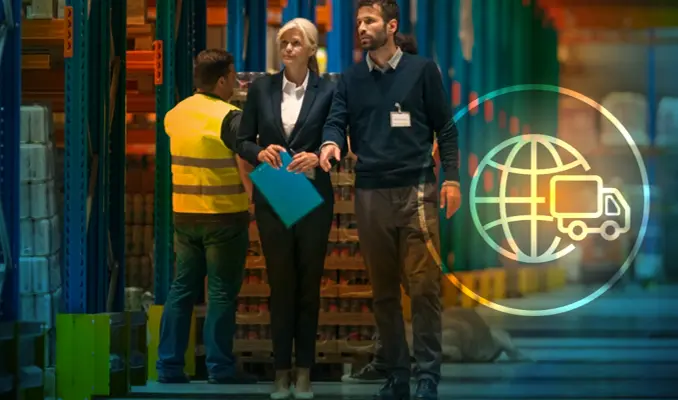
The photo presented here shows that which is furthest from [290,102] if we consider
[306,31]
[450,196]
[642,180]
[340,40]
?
[642,180]

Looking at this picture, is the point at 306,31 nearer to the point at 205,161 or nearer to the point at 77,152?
the point at 205,161

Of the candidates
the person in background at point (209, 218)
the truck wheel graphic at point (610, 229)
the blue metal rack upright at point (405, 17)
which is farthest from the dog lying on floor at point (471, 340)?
the blue metal rack upright at point (405, 17)

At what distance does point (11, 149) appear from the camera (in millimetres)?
6840

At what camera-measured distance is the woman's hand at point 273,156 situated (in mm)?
6828

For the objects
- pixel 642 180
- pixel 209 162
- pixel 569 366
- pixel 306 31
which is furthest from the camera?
pixel 642 180

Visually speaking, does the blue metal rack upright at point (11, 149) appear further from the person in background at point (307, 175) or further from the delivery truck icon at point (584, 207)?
the delivery truck icon at point (584, 207)

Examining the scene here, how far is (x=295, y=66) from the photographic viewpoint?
23.1ft

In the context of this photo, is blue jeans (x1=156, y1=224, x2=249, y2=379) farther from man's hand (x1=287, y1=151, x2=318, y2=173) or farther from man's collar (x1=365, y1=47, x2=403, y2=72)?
man's collar (x1=365, y1=47, x2=403, y2=72)

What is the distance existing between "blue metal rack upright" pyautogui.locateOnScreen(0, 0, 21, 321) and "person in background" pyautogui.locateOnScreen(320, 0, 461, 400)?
1.53 meters

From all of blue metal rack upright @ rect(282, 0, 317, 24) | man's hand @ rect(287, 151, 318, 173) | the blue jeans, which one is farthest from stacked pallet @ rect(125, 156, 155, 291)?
man's hand @ rect(287, 151, 318, 173)

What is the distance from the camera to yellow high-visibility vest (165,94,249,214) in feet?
25.7

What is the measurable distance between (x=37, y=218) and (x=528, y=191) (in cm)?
309

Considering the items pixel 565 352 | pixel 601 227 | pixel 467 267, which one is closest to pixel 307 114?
pixel 601 227

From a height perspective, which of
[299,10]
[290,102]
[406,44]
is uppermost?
[299,10]
